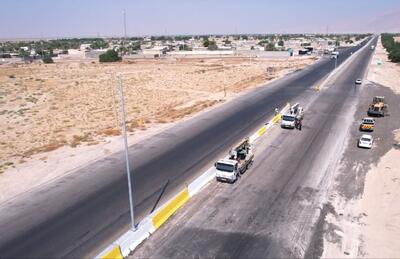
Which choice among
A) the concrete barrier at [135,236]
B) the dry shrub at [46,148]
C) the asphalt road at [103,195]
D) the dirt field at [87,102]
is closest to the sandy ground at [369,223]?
the concrete barrier at [135,236]

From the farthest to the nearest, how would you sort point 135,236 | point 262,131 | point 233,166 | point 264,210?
point 262,131 → point 233,166 → point 264,210 → point 135,236

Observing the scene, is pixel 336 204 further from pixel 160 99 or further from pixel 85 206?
pixel 160 99

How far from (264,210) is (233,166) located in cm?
504

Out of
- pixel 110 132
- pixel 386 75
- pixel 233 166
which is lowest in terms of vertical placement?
pixel 110 132

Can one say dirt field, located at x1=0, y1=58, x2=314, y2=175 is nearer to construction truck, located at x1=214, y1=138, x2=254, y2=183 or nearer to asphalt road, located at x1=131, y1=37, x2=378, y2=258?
construction truck, located at x1=214, y1=138, x2=254, y2=183

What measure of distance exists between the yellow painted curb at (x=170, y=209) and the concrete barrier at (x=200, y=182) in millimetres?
729

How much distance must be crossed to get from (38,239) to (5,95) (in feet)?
195

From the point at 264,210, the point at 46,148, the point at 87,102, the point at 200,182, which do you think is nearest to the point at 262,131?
the point at 200,182

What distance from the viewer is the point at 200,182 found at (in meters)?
27.8

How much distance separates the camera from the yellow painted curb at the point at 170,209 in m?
22.3

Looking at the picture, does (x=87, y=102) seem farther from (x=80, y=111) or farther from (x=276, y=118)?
(x=276, y=118)

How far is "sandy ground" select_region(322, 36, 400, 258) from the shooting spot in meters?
20.1

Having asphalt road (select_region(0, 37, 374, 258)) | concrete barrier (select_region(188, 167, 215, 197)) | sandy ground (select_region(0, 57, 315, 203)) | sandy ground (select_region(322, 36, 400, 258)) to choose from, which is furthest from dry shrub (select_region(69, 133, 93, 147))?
sandy ground (select_region(322, 36, 400, 258))

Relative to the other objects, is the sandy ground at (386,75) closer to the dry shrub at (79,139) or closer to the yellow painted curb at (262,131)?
the yellow painted curb at (262,131)
